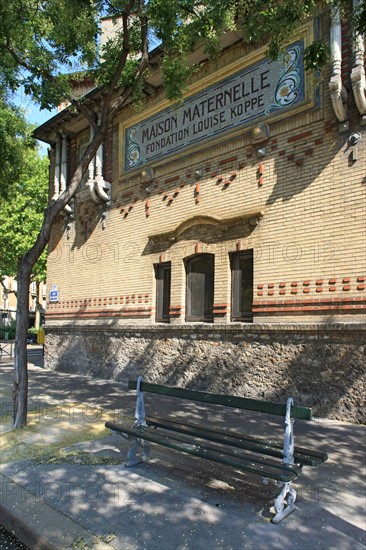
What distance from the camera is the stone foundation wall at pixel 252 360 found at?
6887 millimetres

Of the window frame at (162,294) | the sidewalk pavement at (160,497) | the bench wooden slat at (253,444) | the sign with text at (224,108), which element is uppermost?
the sign with text at (224,108)

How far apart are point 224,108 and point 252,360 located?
539cm

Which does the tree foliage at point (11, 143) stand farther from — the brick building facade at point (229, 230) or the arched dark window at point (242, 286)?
the arched dark window at point (242, 286)

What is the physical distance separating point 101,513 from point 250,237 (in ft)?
19.6

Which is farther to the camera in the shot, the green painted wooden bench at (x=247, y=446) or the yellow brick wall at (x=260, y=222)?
the yellow brick wall at (x=260, y=222)

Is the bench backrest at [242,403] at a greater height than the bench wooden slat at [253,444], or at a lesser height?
greater

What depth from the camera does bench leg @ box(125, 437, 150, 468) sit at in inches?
188

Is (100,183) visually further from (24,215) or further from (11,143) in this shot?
(24,215)

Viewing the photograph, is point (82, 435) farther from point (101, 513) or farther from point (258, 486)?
point (258, 486)

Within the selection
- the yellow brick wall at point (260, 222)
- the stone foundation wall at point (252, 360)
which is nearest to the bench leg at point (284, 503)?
the stone foundation wall at point (252, 360)

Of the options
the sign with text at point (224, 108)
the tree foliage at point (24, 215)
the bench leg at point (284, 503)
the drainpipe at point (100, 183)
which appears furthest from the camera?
the tree foliage at point (24, 215)

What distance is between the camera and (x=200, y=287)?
9.70m

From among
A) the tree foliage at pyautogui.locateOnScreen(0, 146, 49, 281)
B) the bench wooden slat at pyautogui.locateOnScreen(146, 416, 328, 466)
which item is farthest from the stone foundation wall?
the tree foliage at pyautogui.locateOnScreen(0, 146, 49, 281)

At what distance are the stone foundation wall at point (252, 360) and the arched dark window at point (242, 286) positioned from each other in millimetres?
415
